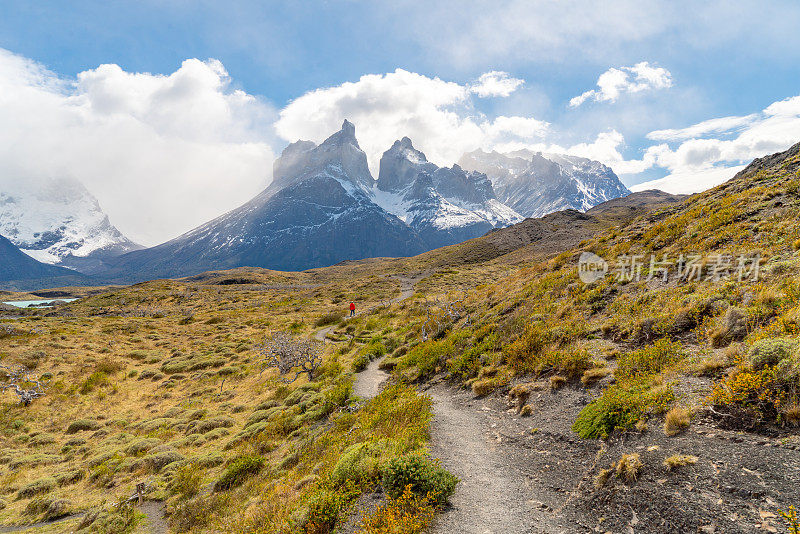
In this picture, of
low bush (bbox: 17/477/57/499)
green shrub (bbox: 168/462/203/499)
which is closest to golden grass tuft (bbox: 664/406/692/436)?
green shrub (bbox: 168/462/203/499)

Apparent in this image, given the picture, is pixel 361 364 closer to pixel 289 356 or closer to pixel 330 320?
pixel 289 356

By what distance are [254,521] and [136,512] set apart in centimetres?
609

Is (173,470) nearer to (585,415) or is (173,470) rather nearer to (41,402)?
(585,415)

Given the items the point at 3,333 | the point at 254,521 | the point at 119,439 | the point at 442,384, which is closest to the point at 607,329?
the point at 442,384

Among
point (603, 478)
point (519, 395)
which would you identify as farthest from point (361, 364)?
point (603, 478)

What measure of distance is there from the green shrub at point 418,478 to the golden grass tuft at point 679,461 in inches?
159

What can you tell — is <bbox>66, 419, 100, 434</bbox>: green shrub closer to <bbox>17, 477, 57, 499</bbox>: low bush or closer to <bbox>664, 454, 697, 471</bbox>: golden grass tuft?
<bbox>17, 477, 57, 499</bbox>: low bush

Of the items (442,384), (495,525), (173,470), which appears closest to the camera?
(495,525)

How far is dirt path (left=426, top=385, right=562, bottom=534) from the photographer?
5996 millimetres

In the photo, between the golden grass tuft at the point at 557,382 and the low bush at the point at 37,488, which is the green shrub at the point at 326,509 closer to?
the golden grass tuft at the point at 557,382

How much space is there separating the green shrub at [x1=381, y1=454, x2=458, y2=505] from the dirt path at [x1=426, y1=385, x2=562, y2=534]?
28cm

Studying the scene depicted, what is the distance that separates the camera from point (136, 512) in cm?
1044

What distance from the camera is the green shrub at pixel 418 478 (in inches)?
268

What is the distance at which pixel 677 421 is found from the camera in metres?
6.48
